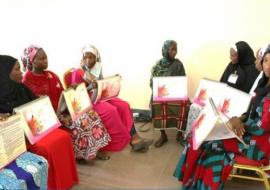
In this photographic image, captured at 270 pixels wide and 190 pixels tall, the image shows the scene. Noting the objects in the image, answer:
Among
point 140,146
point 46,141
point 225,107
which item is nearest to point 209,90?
point 225,107

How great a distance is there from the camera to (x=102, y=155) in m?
2.98

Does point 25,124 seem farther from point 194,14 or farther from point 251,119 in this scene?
point 194,14

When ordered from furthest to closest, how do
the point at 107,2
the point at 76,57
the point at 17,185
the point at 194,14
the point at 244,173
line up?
the point at 76,57
the point at 107,2
the point at 194,14
the point at 244,173
the point at 17,185

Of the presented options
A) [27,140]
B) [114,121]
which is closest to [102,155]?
[114,121]

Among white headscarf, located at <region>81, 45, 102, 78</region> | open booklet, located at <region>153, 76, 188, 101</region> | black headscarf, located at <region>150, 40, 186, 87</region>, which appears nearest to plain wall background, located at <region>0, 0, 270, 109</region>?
black headscarf, located at <region>150, 40, 186, 87</region>

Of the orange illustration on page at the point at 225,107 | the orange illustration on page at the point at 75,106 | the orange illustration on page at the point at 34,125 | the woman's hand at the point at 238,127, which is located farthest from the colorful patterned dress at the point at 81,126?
the woman's hand at the point at 238,127

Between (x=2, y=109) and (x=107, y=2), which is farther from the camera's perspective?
(x=107, y=2)

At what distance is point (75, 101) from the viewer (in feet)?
8.61

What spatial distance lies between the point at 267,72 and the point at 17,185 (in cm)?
190

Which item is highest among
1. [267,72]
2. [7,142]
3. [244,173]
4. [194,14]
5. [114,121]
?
[194,14]

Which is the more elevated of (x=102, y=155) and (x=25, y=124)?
(x=25, y=124)

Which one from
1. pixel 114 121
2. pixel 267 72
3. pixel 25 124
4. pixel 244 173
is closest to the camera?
pixel 25 124

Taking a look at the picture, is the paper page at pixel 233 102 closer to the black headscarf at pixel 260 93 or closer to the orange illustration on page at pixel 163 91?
the black headscarf at pixel 260 93

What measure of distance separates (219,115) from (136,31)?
2.22 m
